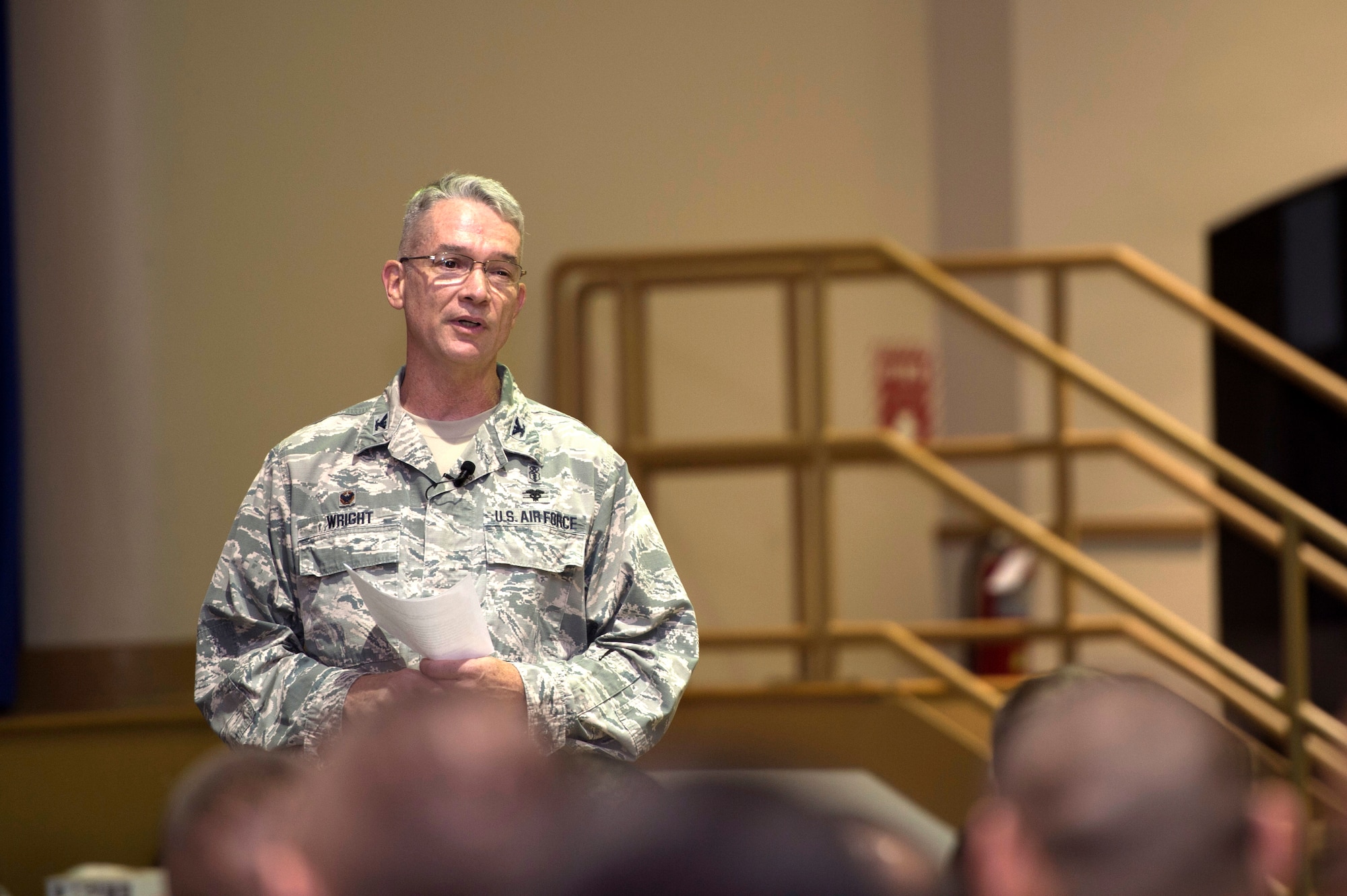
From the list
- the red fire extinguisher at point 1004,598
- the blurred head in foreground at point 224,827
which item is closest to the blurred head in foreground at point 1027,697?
the blurred head in foreground at point 224,827

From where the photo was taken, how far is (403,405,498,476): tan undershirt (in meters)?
A: 1.77

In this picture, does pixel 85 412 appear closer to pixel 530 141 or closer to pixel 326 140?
pixel 326 140

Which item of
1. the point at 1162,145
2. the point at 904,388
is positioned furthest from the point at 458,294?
the point at 1162,145

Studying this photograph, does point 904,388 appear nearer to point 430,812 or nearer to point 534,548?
Result: point 534,548

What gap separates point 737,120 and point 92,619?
7.94 feet

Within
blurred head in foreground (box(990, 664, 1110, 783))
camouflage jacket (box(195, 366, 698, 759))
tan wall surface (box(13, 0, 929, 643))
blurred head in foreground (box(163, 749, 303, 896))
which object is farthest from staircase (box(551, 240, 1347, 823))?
blurred head in foreground (box(163, 749, 303, 896))

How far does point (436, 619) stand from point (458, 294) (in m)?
0.44

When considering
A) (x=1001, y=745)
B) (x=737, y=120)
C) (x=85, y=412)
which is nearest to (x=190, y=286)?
(x=85, y=412)

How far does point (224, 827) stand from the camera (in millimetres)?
846

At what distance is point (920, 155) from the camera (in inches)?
195

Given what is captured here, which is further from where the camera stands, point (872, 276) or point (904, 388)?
point (904, 388)

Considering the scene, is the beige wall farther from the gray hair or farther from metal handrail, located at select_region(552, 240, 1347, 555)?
the gray hair

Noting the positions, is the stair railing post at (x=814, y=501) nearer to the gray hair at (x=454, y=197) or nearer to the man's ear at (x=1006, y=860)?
the gray hair at (x=454, y=197)

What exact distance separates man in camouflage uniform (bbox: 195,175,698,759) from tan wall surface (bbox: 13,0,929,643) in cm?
208
